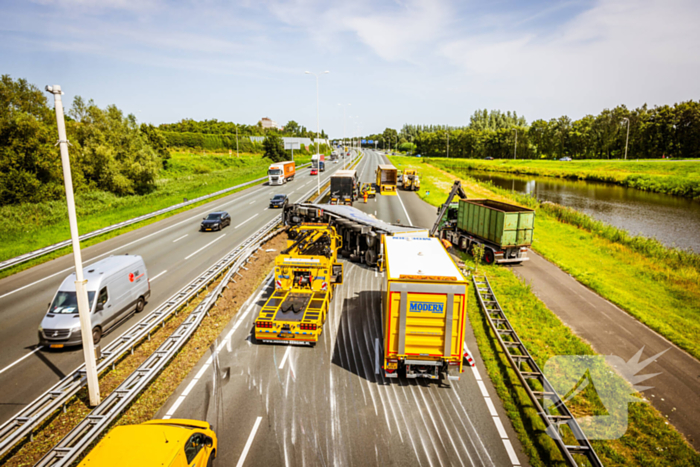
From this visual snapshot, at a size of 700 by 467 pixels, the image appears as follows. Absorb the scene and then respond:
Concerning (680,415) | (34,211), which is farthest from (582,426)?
(34,211)

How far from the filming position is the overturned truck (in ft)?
75.1

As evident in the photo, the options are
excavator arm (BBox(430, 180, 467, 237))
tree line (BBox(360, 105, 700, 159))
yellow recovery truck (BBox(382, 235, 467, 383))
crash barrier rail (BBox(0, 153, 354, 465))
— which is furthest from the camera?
tree line (BBox(360, 105, 700, 159))

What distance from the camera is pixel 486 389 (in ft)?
37.5

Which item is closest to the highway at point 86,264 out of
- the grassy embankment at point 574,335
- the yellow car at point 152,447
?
the yellow car at point 152,447

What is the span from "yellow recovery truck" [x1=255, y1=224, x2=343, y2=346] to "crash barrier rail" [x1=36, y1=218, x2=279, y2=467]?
9.27 ft

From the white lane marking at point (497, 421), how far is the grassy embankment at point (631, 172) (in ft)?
208

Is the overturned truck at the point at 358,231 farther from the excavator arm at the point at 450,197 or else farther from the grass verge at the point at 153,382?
the grass verge at the point at 153,382

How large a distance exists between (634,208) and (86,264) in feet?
197

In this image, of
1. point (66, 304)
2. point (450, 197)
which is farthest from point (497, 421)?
point (450, 197)

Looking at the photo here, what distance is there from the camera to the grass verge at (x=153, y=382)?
29.5ft

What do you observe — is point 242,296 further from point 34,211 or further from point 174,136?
point 174,136

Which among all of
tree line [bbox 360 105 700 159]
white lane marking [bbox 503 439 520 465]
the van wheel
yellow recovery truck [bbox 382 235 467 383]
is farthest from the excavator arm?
tree line [bbox 360 105 700 159]

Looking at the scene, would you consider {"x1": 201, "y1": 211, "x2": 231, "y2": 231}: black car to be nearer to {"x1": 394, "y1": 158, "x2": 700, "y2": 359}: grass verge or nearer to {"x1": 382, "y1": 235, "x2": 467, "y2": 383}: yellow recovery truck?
{"x1": 382, "y1": 235, "x2": 467, "y2": 383}: yellow recovery truck

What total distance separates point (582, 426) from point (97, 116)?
63152 millimetres
